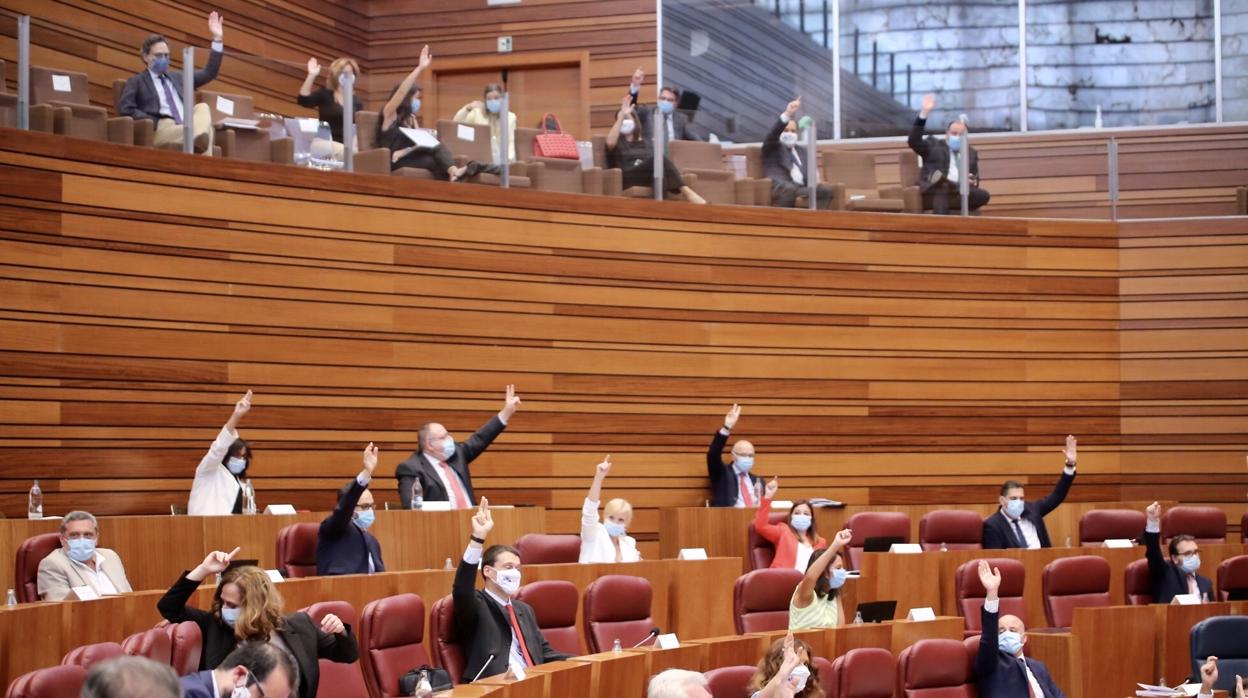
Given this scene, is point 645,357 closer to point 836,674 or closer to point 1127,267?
point 1127,267

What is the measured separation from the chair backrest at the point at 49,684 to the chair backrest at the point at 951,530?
550 cm

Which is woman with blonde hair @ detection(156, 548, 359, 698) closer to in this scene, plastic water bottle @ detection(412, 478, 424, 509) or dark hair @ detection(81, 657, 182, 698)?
dark hair @ detection(81, 657, 182, 698)

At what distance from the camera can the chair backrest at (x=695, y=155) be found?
385 inches

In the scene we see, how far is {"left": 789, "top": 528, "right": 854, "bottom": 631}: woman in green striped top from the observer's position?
6438mm

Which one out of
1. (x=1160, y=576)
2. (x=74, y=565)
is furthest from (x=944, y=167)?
(x=74, y=565)

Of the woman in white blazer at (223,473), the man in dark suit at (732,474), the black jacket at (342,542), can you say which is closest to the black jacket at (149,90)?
the woman in white blazer at (223,473)

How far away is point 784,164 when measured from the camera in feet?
33.4

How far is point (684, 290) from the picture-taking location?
987 centimetres

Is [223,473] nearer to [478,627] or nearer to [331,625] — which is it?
[478,627]

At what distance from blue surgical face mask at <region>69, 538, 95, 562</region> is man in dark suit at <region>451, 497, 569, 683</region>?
1.52 meters

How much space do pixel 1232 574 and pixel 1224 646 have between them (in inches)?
65.7

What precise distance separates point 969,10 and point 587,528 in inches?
276

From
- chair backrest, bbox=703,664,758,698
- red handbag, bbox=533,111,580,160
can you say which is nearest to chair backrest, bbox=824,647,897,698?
chair backrest, bbox=703,664,758,698

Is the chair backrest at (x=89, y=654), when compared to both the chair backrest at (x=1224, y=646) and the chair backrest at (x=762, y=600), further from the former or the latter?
the chair backrest at (x=1224, y=646)
